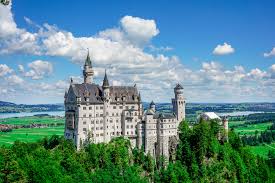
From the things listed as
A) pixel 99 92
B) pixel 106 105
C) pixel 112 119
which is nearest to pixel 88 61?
pixel 99 92

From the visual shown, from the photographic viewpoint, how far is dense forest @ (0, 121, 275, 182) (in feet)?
288

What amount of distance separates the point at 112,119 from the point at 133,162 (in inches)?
578

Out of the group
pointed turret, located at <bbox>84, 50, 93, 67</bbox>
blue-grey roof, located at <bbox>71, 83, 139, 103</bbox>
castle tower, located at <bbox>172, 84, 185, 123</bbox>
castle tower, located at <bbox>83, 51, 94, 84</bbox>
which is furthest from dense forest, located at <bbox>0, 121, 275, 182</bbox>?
pointed turret, located at <bbox>84, 50, 93, 67</bbox>

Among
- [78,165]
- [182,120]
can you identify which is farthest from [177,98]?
[78,165]

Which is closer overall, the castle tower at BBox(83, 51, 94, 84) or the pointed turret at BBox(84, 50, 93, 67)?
the castle tower at BBox(83, 51, 94, 84)

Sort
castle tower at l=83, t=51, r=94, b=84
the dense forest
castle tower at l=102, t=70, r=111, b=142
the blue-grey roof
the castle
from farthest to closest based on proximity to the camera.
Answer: castle tower at l=83, t=51, r=94, b=84 → castle tower at l=102, t=70, r=111, b=142 → the blue-grey roof → the castle → the dense forest

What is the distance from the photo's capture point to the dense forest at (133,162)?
288ft

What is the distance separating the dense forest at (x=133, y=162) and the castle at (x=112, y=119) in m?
3.41

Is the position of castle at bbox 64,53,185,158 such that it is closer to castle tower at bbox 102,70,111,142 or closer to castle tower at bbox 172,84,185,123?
castle tower at bbox 102,70,111,142

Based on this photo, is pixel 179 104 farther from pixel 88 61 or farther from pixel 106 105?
pixel 88 61

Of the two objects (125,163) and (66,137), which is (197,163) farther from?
(66,137)

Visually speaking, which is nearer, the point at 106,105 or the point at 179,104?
the point at 106,105

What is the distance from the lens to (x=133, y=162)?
110 metres

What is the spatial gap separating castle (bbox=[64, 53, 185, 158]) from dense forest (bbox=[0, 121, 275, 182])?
3407 millimetres
